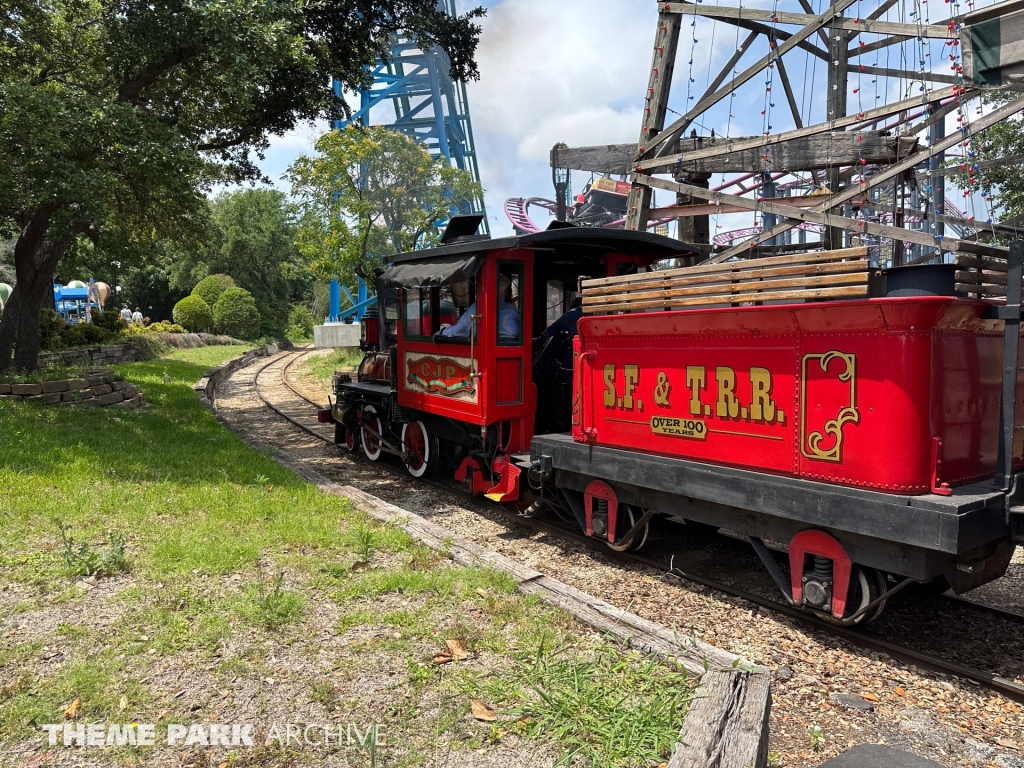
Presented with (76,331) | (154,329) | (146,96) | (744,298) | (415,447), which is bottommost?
(415,447)

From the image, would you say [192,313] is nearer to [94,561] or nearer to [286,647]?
[94,561]

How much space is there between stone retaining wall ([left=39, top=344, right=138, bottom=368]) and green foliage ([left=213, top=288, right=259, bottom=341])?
16524mm

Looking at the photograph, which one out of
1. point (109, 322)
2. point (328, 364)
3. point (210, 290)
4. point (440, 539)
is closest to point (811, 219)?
point (440, 539)

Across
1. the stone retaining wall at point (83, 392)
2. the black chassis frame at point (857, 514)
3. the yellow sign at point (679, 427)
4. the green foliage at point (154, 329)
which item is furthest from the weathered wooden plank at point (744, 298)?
the green foliage at point (154, 329)

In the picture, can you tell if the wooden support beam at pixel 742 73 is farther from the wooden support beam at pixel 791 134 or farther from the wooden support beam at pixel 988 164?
the wooden support beam at pixel 988 164

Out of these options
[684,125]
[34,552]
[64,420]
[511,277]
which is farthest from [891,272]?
[64,420]

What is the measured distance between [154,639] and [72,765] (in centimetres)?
107

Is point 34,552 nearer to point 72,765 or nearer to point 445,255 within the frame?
point 72,765

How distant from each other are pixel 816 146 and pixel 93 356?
59.8ft

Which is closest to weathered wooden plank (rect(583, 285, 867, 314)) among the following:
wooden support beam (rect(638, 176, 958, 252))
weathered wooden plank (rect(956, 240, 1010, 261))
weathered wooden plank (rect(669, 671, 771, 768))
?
weathered wooden plank (rect(956, 240, 1010, 261))

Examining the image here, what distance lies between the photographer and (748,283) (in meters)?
4.30

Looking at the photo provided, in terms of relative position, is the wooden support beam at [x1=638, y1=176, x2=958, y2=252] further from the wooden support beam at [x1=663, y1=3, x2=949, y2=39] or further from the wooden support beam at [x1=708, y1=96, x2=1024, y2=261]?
the wooden support beam at [x1=663, y1=3, x2=949, y2=39]

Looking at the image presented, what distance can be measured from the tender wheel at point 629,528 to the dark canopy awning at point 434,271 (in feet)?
8.78

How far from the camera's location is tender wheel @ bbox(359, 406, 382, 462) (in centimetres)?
990
